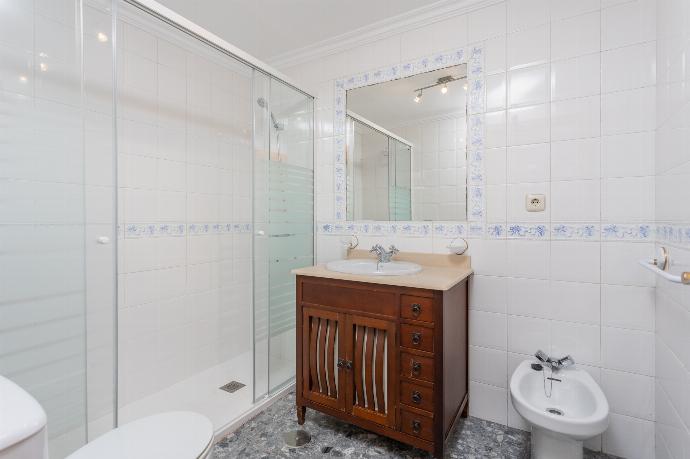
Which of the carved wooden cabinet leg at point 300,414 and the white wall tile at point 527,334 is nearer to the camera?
the white wall tile at point 527,334

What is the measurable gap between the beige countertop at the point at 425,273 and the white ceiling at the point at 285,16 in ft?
4.80

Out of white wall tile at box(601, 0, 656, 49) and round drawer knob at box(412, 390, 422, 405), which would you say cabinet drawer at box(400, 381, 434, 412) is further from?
white wall tile at box(601, 0, 656, 49)

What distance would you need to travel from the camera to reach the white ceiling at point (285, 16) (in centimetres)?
199

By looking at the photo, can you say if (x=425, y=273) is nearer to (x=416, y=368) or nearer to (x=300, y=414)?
(x=416, y=368)

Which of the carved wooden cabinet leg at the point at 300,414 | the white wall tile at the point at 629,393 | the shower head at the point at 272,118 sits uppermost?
the shower head at the point at 272,118

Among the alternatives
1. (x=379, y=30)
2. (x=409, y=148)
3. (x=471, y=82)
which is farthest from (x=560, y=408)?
(x=379, y=30)

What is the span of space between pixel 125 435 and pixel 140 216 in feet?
4.64

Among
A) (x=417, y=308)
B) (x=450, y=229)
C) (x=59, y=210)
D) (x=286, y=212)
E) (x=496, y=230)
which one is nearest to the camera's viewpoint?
(x=59, y=210)

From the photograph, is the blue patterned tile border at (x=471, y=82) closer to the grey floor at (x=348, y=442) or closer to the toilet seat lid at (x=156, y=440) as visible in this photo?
the grey floor at (x=348, y=442)

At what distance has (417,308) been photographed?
1.54m

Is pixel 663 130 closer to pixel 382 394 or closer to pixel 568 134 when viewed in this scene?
pixel 568 134

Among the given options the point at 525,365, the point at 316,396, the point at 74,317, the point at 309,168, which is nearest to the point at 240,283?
the point at 309,168

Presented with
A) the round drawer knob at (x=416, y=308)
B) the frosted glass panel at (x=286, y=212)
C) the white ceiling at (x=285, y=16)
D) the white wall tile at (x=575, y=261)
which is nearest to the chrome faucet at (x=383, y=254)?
the round drawer knob at (x=416, y=308)

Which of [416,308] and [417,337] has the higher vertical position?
[416,308]
